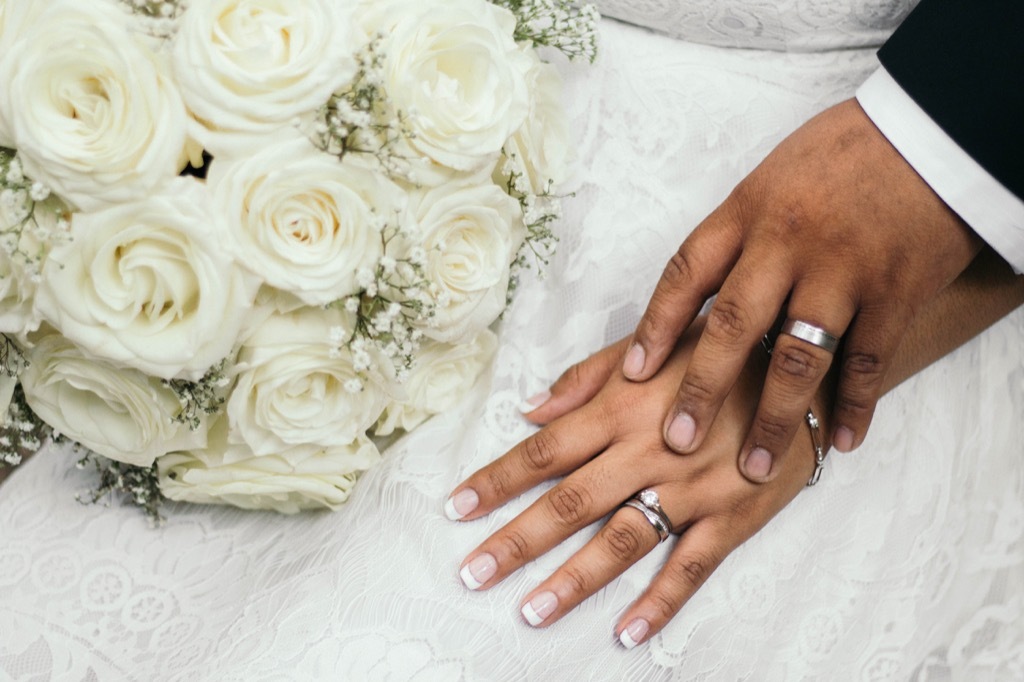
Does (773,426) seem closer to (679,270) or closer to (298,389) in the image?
(679,270)

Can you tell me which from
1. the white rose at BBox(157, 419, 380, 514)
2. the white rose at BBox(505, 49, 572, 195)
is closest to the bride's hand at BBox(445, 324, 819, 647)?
the white rose at BBox(157, 419, 380, 514)

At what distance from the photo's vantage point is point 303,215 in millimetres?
671

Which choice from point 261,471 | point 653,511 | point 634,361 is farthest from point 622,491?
point 261,471

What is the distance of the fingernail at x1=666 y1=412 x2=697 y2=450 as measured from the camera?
2.78ft

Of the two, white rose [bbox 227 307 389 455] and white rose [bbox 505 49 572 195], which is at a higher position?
white rose [bbox 505 49 572 195]

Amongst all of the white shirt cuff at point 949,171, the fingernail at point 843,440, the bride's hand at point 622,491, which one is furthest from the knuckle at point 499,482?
the white shirt cuff at point 949,171

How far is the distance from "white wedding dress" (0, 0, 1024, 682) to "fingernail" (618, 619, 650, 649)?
12 mm

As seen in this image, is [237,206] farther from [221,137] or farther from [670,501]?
[670,501]

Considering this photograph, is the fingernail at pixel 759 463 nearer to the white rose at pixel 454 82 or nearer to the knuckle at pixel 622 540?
the knuckle at pixel 622 540

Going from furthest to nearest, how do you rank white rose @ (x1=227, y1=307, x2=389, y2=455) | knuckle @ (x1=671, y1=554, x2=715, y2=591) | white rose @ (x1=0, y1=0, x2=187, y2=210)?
knuckle @ (x1=671, y1=554, x2=715, y2=591), white rose @ (x1=227, y1=307, x2=389, y2=455), white rose @ (x1=0, y1=0, x2=187, y2=210)

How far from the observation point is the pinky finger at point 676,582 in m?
0.80

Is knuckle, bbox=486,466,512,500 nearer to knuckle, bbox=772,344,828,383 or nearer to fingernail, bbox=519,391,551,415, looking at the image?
fingernail, bbox=519,391,551,415

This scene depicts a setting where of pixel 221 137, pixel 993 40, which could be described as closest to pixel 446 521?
pixel 221 137

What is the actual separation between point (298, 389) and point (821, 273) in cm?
50
